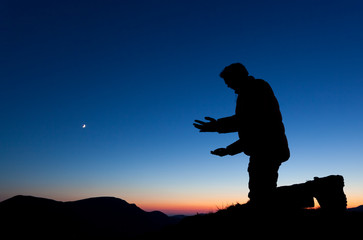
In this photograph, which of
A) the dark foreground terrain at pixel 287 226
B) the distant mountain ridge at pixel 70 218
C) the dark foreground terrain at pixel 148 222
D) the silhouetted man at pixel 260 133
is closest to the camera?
the dark foreground terrain at pixel 287 226

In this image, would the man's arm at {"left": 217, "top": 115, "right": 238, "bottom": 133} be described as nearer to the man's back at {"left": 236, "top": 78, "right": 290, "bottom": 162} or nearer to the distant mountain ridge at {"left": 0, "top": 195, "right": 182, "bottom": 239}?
the man's back at {"left": 236, "top": 78, "right": 290, "bottom": 162}

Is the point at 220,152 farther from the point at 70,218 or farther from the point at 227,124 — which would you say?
the point at 70,218

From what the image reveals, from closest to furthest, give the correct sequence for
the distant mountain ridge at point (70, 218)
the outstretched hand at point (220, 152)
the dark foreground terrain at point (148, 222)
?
the dark foreground terrain at point (148, 222) < the outstretched hand at point (220, 152) < the distant mountain ridge at point (70, 218)

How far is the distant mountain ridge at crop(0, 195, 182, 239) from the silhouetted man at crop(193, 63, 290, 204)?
131 ft

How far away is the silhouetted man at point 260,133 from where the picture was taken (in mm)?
3496

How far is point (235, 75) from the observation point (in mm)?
3822

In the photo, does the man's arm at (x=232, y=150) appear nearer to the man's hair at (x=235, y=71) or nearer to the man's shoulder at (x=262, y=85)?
the man's shoulder at (x=262, y=85)

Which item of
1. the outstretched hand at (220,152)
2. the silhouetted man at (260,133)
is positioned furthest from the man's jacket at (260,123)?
the outstretched hand at (220,152)

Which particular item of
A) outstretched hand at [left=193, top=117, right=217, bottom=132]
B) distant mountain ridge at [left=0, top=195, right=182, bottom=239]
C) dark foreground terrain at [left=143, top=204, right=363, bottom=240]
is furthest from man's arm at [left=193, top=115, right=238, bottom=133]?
distant mountain ridge at [left=0, top=195, right=182, bottom=239]

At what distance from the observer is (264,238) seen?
3129mm

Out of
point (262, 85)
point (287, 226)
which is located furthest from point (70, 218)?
point (262, 85)

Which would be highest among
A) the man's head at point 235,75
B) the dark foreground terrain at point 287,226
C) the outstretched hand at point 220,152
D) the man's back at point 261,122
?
the man's head at point 235,75

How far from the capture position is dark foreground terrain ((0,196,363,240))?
131 inches

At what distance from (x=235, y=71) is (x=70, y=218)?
12689 centimetres
